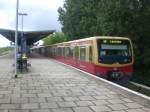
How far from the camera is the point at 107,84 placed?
47.8ft

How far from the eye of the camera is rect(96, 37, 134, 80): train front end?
778 inches

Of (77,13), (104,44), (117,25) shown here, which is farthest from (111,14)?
(77,13)

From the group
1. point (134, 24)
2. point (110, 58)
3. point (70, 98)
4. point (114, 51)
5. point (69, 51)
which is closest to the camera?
point (70, 98)

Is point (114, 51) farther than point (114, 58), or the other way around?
point (114, 51)

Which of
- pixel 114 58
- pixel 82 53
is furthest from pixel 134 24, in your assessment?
pixel 114 58

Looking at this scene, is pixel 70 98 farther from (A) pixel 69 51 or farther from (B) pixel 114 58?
(A) pixel 69 51

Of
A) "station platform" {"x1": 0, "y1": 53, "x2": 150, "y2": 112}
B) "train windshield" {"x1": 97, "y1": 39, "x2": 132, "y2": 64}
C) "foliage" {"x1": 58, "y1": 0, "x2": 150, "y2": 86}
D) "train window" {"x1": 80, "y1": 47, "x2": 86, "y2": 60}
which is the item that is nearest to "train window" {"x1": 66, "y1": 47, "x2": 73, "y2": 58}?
"foliage" {"x1": 58, "y1": 0, "x2": 150, "y2": 86}

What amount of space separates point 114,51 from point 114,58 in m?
0.47

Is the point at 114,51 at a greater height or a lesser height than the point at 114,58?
greater

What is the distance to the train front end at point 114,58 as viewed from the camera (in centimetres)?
1977

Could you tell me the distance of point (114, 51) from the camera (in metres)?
20.3

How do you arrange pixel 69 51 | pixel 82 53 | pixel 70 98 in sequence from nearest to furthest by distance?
pixel 70 98, pixel 82 53, pixel 69 51

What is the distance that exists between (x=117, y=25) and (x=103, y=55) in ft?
31.0

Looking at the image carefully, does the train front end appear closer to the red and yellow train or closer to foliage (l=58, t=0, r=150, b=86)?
the red and yellow train
